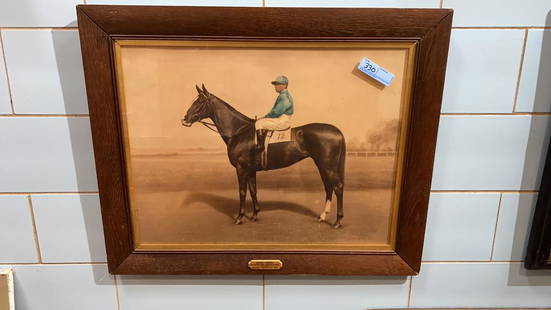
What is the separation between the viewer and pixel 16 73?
63 cm

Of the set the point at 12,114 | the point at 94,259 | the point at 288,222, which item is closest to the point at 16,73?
A: the point at 12,114

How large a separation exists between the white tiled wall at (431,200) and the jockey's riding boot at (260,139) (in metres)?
0.22

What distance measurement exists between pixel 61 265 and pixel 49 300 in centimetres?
9

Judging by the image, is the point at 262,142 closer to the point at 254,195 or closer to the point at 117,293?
the point at 254,195

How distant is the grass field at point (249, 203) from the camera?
66 cm

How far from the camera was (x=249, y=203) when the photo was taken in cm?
68

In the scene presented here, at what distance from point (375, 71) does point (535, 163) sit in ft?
1.20

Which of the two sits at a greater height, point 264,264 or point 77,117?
point 77,117

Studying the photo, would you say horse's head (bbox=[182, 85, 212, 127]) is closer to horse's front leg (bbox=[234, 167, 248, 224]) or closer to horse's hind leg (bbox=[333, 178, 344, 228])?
horse's front leg (bbox=[234, 167, 248, 224])

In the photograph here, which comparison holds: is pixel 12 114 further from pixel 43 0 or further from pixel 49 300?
pixel 49 300

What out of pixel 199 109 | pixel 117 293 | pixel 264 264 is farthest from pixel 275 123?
pixel 117 293

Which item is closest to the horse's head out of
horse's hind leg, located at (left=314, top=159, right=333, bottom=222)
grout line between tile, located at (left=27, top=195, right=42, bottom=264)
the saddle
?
the saddle

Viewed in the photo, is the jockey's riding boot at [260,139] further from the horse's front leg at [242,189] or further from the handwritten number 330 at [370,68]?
the handwritten number 330 at [370,68]

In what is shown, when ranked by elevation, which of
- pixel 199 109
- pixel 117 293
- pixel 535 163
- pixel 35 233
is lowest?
pixel 117 293
